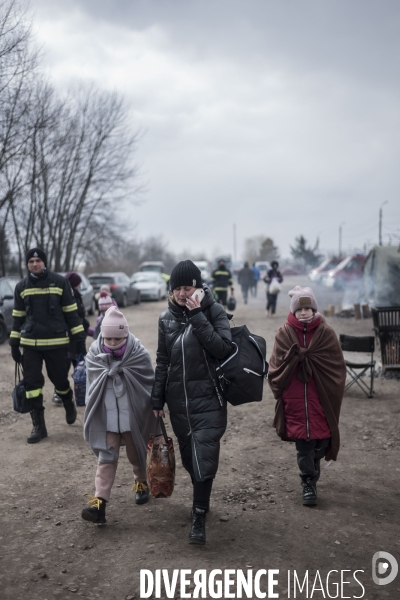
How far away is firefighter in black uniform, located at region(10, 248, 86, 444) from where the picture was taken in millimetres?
7057

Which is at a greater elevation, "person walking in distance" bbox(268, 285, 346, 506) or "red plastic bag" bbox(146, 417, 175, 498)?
"person walking in distance" bbox(268, 285, 346, 506)

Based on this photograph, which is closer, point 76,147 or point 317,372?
point 317,372

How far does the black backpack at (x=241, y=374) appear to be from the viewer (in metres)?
4.52

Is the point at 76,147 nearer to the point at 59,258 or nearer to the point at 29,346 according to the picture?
the point at 59,258

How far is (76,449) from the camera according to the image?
6.89 m

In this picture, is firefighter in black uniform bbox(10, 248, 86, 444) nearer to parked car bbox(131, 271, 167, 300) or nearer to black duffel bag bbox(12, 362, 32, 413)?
black duffel bag bbox(12, 362, 32, 413)

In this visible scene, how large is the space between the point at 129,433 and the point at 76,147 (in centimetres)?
3071

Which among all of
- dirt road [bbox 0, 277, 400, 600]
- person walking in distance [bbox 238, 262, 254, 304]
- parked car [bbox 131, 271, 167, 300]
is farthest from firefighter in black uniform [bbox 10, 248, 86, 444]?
Result: parked car [bbox 131, 271, 167, 300]

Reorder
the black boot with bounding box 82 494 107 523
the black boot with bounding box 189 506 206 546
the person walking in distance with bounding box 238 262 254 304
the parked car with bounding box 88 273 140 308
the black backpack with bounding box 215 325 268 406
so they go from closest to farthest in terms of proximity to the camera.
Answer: the black boot with bounding box 189 506 206 546, the black backpack with bounding box 215 325 268 406, the black boot with bounding box 82 494 107 523, the parked car with bounding box 88 273 140 308, the person walking in distance with bounding box 238 262 254 304

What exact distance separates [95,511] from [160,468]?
1.80 feet

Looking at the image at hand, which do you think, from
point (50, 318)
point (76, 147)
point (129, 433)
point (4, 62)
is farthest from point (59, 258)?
point (129, 433)

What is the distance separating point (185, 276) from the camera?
180 inches

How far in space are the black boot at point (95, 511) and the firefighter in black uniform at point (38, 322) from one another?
99.7 inches

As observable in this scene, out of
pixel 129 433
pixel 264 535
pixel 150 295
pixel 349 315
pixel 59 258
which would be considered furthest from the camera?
pixel 59 258
